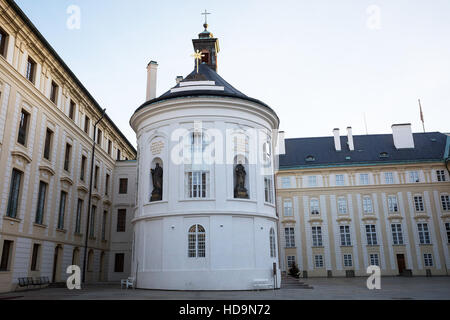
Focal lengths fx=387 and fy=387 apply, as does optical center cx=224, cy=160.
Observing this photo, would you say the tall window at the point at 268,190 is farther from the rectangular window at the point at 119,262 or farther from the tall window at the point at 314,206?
the tall window at the point at 314,206

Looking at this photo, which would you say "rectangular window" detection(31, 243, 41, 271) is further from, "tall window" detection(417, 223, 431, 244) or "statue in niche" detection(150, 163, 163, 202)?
"tall window" detection(417, 223, 431, 244)

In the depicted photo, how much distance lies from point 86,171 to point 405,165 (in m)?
35.3

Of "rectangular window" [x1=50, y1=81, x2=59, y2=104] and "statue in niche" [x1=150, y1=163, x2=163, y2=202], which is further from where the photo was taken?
"rectangular window" [x1=50, y1=81, x2=59, y2=104]

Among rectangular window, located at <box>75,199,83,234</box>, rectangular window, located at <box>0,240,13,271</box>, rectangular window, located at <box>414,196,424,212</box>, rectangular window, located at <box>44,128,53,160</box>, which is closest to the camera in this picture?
rectangular window, located at <box>0,240,13,271</box>

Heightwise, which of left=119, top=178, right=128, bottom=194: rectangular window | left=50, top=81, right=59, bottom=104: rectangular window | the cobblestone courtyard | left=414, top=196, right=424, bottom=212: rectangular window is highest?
left=50, top=81, right=59, bottom=104: rectangular window

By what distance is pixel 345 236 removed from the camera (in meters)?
44.8

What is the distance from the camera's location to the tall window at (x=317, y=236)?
147 ft

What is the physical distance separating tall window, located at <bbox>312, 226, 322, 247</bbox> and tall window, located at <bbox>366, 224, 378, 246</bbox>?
5.36 m

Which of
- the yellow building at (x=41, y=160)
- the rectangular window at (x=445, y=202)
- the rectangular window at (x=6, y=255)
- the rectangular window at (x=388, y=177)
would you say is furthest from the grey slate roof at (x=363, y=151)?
the rectangular window at (x=6, y=255)

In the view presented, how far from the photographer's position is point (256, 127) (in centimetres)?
2480

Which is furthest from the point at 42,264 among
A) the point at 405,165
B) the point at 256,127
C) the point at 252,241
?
the point at 405,165

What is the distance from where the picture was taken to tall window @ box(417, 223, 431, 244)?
43656 mm

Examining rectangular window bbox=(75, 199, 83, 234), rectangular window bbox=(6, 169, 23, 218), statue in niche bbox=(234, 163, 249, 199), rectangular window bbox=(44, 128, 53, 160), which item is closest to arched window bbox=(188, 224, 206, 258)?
statue in niche bbox=(234, 163, 249, 199)
